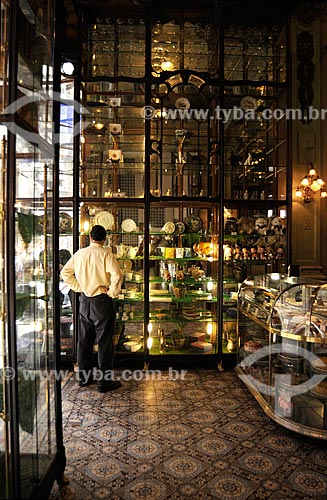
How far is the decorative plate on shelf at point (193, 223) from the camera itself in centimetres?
534

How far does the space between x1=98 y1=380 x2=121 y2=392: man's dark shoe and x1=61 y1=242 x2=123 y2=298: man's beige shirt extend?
2.98ft

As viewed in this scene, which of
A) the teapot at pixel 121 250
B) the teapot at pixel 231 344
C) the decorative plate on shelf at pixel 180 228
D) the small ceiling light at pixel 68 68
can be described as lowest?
the teapot at pixel 231 344

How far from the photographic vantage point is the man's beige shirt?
14.2 ft

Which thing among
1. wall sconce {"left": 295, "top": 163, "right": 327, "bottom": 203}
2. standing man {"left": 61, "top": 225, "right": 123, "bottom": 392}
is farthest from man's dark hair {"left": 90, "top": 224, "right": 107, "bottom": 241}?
wall sconce {"left": 295, "top": 163, "right": 327, "bottom": 203}

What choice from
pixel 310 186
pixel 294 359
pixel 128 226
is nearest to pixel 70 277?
pixel 128 226

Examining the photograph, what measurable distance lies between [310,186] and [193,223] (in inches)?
72.8

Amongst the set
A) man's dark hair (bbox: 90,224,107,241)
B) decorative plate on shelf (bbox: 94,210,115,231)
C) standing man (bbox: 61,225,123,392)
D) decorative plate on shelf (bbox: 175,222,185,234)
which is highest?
decorative plate on shelf (bbox: 94,210,115,231)

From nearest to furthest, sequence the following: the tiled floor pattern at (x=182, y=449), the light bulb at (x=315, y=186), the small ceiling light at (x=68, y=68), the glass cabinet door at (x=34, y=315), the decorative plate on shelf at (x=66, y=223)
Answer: the glass cabinet door at (x=34, y=315) → the tiled floor pattern at (x=182, y=449) → the small ceiling light at (x=68, y=68) → the decorative plate on shelf at (x=66, y=223) → the light bulb at (x=315, y=186)

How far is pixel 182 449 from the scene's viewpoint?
10.2 feet

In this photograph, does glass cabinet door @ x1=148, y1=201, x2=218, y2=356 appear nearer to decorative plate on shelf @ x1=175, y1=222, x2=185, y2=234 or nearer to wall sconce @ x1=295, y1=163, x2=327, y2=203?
decorative plate on shelf @ x1=175, y1=222, x2=185, y2=234

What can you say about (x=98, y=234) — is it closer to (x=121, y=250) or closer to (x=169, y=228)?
(x=121, y=250)

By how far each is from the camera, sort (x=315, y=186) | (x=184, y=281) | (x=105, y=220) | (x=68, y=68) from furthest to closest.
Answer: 1. (x=315, y=186)
2. (x=184, y=281)
3. (x=105, y=220)
4. (x=68, y=68)

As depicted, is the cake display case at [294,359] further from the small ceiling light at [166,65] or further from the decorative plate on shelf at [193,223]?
the small ceiling light at [166,65]

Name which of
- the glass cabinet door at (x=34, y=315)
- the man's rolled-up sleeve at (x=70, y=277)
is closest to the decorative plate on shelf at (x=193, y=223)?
the man's rolled-up sleeve at (x=70, y=277)
